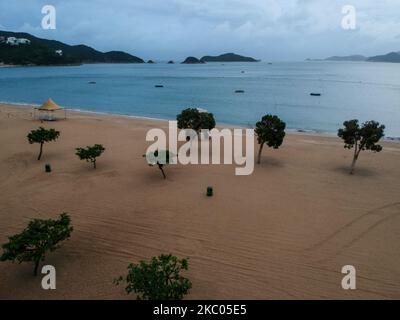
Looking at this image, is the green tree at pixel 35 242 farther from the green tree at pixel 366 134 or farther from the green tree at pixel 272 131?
the green tree at pixel 366 134

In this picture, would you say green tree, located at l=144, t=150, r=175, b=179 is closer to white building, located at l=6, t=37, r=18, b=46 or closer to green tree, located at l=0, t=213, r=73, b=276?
green tree, located at l=0, t=213, r=73, b=276

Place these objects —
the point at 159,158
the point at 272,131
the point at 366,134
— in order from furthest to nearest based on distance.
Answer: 1. the point at 272,131
2. the point at 366,134
3. the point at 159,158

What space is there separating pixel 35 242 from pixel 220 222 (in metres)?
7.16

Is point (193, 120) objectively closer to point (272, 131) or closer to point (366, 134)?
point (272, 131)

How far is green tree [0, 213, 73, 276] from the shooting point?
9.74 meters

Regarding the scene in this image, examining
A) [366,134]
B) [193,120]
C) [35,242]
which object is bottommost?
[35,242]

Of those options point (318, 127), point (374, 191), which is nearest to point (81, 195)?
point (374, 191)

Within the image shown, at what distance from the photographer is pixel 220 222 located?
1392 cm

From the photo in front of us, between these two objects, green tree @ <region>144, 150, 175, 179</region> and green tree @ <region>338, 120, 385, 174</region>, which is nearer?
green tree @ <region>144, 150, 175, 179</region>

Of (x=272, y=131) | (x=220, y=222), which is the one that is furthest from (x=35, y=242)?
(x=272, y=131)

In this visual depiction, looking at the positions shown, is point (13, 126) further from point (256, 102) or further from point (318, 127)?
point (256, 102)

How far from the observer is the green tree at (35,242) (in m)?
9.74

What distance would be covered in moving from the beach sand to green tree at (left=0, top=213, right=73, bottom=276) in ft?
3.15

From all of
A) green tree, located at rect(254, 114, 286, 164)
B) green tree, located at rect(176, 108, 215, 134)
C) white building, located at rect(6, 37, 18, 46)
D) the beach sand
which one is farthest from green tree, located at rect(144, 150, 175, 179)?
white building, located at rect(6, 37, 18, 46)
